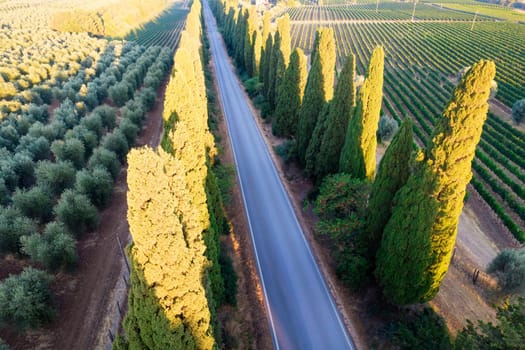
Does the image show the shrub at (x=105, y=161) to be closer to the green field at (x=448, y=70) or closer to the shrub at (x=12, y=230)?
the shrub at (x=12, y=230)

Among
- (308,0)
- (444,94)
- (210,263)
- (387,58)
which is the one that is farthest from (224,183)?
(308,0)

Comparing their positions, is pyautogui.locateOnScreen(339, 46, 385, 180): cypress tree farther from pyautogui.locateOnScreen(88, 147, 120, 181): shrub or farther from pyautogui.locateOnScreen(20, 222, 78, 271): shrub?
pyautogui.locateOnScreen(88, 147, 120, 181): shrub

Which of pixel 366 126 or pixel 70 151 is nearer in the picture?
pixel 366 126

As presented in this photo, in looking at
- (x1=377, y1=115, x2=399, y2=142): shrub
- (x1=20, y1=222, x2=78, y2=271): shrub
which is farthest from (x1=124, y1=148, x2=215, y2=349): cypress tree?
(x1=377, y1=115, x2=399, y2=142): shrub

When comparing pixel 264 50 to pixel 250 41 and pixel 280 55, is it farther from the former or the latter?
pixel 250 41

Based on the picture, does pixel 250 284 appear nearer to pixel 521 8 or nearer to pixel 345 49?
pixel 345 49

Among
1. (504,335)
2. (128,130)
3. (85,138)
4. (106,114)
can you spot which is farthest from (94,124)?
(504,335)

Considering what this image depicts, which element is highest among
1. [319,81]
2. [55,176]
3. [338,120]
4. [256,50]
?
[319,81]

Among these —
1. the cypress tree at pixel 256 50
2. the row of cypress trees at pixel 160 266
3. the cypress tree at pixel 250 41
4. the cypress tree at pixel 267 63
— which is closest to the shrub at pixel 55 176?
the row of cypress trees at pixel 160 266
